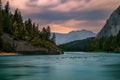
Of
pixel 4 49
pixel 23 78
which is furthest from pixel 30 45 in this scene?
pixel 23 78


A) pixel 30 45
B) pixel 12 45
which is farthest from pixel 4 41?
pixel 30 45

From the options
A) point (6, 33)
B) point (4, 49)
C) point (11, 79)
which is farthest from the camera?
point (6, 33)

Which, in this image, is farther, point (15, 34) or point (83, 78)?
point (15, 34)

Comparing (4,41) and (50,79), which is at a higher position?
(4,41)

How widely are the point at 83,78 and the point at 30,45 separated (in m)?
147

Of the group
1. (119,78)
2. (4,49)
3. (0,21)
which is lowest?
(119,78)

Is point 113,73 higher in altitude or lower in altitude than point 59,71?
lower

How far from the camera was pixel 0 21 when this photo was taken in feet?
650

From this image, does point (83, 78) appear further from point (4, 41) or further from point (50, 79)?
point (4, 41)

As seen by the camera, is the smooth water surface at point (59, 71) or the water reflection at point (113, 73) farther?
the water reflection at point (113, 73)

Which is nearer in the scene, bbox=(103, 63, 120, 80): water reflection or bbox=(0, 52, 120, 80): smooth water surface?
bbox=(0, 52, 120, 80): smooth water surface

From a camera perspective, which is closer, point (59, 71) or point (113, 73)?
point (113, 73)

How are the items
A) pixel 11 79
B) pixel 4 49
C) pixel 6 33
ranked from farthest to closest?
pixel 6 33 → pixel 4 49 → pixel 11 79

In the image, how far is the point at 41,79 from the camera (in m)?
50.3
